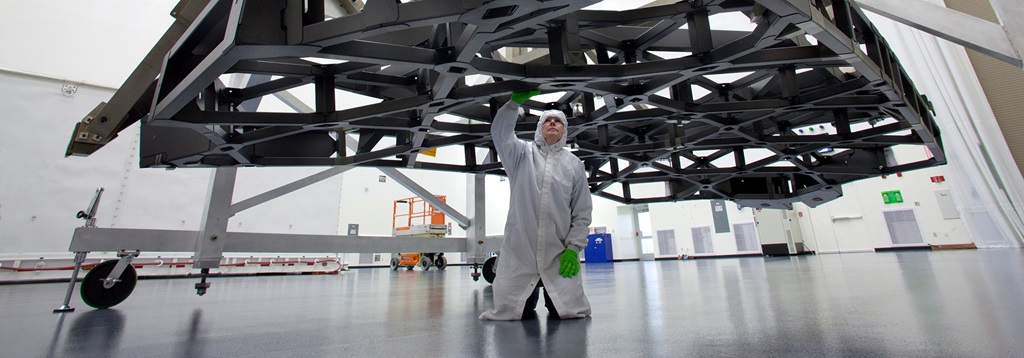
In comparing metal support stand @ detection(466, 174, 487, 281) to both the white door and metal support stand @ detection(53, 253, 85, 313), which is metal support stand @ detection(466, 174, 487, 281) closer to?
metal support stand @ detection(53, 253, 85, 313)

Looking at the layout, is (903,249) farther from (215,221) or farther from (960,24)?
(215,221)

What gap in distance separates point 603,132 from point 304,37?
11.2 feet

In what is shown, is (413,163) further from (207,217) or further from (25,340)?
(25,340)

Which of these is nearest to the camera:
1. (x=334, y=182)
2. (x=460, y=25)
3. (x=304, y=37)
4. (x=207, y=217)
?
(x=304, y=37)

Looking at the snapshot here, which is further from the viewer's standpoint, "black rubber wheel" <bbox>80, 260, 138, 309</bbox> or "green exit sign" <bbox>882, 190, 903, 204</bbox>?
"green exit sign" <bbox>882, 190, 903, 204</bbox>

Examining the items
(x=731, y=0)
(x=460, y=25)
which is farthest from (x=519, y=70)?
(x=731, y=0)

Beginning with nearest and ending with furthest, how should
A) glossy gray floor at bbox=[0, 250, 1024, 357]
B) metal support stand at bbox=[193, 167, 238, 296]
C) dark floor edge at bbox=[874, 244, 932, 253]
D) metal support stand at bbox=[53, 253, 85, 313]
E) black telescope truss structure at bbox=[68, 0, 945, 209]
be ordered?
1. glossy gray floor at bbox=[0, 250, 1024, 357]
2. black telescope truss structure at bbox=[68, 0, 945, 209]
3. metal support stand at bbox=[53, 253, 85, 313]
4. metal support stand at bbox=[193, 167, 238, 296]
5. dark floor edge at bbox=[874, 244, 932, 253]

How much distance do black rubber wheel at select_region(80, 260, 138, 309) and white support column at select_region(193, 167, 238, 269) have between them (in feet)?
1.44

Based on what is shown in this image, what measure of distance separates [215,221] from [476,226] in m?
2.70

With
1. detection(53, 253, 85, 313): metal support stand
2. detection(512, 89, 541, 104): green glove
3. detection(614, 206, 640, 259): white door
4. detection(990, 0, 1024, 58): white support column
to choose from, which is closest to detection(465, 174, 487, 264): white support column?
detection(512, 89, 541, 104): green glove

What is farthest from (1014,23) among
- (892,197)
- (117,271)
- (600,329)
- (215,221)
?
(892,197)

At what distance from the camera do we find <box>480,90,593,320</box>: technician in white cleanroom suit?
2334 mm

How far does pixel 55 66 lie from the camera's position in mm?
7684

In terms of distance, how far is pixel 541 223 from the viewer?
2.43m
